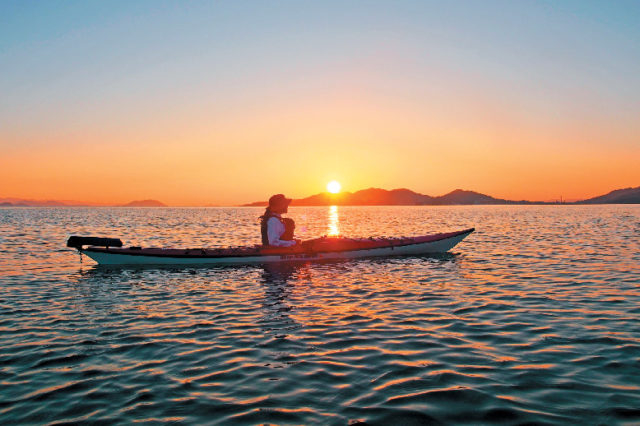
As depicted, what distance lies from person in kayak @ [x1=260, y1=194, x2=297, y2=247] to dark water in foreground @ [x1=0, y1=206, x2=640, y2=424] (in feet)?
13.9

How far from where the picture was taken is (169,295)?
43.3 ft

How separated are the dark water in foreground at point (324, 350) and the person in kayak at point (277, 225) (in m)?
4.24

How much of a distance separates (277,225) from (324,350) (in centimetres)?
1226

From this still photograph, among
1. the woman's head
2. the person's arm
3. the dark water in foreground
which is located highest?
the woman's head

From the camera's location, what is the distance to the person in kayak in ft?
62.0

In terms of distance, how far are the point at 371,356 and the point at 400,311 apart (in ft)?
11.3

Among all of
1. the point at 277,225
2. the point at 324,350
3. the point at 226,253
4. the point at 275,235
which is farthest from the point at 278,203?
the point at 324,350

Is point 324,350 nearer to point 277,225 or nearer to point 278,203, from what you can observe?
point 278,203

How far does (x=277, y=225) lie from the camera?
19875mm

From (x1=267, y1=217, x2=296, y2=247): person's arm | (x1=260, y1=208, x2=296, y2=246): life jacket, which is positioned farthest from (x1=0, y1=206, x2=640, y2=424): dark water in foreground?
(x1=260, y1=208, x2=296, y2=246): life jacket

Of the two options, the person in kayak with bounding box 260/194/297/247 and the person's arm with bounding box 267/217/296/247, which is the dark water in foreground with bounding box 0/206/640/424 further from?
the person's arm with bounding box 267/217/296/247

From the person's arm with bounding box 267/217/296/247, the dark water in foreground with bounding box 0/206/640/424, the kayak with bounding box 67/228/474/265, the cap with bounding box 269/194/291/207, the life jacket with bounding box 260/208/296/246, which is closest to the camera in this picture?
the dark water in foreground with bounding box 0/206/640/424

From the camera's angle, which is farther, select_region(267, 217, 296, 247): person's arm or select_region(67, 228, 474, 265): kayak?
select_region(267, 217, 296, 247): person's arm

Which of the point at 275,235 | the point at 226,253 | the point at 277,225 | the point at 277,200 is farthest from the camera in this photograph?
the point at 275,235
